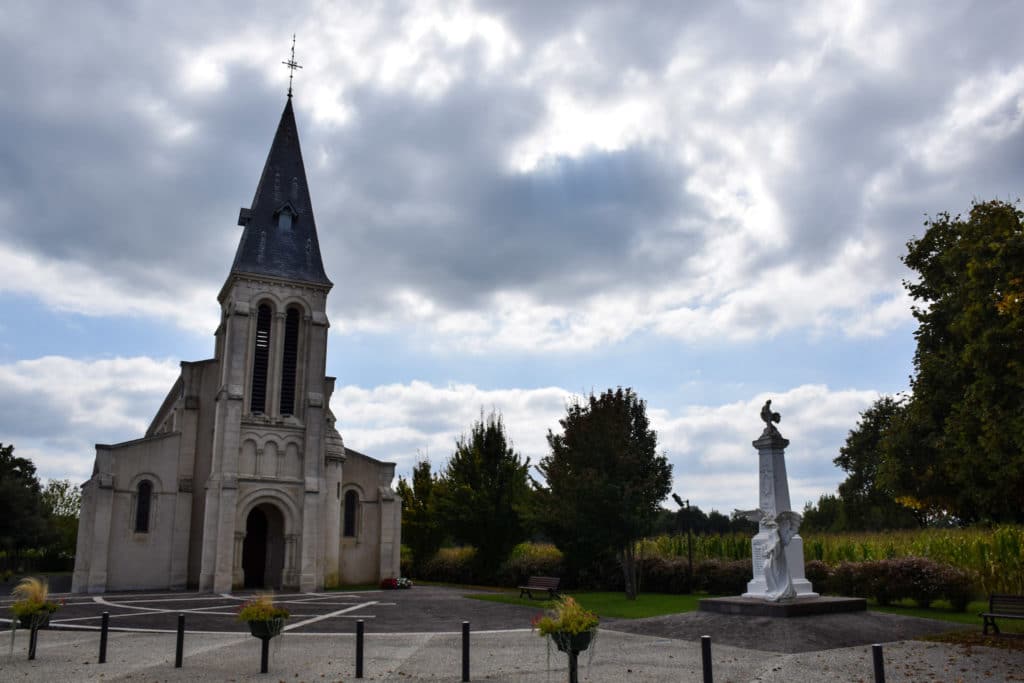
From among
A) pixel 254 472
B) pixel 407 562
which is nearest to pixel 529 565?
pixel 254 472

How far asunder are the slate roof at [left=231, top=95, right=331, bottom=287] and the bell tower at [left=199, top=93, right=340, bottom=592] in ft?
0.20

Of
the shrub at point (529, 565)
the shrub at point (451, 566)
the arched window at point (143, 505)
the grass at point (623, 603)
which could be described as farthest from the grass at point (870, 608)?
the arched window at point (143, 505)

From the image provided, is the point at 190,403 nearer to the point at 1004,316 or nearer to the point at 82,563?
the point at 82,563

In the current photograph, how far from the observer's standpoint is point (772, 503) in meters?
19.0

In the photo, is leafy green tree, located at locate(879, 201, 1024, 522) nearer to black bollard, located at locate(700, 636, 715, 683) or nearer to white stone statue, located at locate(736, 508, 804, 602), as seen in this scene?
white stone statue, located at locate(736, 508, 804, 602)

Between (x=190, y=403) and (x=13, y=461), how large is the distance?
86.1 ft

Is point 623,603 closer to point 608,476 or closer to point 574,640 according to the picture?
point 608,476

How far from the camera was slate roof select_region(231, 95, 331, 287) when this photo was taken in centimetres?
3506

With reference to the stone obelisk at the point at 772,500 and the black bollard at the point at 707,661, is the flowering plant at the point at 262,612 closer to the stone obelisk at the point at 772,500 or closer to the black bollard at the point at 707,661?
the black bollard at the point at 707,661

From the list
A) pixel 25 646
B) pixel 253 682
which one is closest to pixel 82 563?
pixel 25 646

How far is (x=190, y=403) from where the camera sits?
115 ft

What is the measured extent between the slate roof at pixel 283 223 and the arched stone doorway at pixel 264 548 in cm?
1078

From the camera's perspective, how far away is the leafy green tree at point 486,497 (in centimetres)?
3575

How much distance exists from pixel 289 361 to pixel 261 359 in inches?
47.6
